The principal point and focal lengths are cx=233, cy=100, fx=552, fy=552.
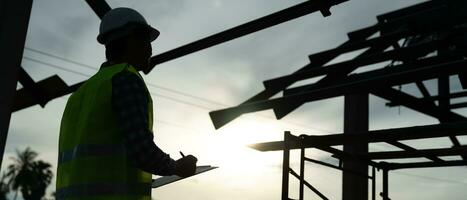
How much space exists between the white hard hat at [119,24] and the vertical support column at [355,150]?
5433mm

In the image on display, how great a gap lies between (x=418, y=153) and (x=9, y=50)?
5.37 m

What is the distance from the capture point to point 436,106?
26.7 ft

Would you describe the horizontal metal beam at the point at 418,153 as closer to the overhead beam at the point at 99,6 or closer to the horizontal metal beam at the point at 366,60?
the horizontal metal beam at the point at 366,60

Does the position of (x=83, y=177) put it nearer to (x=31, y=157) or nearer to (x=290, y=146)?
(x=290, y=146)

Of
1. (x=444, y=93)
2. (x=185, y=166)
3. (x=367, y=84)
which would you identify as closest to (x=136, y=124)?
(x=185, y=166)

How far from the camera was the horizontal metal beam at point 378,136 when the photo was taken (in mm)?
5516

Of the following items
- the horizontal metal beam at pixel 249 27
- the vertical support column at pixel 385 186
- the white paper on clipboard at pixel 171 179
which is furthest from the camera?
the vertical support column at pixel 385 186

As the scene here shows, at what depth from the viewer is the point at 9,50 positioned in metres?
3.54

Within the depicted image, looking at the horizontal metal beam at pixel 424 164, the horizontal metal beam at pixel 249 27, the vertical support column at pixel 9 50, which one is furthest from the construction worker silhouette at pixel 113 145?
the horizontal metal beam at pixel 424 164

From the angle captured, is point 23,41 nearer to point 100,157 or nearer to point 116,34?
point 116,34

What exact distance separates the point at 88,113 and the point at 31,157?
10016 cm

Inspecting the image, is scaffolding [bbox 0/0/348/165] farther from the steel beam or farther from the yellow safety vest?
the steel beam

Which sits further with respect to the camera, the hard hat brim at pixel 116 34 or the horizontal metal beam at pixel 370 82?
the horizontal metal beam at pixel 370 82

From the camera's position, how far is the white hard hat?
8.48ft
